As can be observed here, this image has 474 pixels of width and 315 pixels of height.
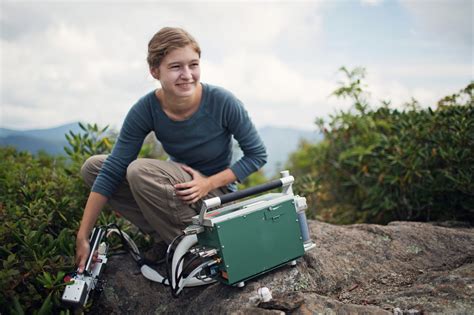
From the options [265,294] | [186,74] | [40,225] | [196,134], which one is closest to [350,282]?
[265,294]

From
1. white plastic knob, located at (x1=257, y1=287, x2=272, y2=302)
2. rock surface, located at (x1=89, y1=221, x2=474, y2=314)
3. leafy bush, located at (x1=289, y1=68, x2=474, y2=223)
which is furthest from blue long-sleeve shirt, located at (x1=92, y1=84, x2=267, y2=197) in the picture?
leafy bush, located at (x1=289, y1=68, x2=474, y2=223)

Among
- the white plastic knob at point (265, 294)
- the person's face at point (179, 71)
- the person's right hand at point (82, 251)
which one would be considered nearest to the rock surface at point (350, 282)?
the white plastic knob at point (265, 294)

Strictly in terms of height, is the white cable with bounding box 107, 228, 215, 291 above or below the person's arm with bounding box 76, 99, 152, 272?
below

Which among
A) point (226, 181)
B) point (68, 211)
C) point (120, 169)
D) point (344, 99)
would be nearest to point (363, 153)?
point (344, 99)

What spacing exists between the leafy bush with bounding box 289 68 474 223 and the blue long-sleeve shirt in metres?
1.61

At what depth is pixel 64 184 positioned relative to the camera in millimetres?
3445

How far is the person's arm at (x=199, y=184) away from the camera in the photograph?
2.50 metres

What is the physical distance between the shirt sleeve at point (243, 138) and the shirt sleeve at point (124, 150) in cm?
58

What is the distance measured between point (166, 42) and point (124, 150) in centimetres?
79

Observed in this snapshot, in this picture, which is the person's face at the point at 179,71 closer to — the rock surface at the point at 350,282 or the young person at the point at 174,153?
the young person at the point at 174,153

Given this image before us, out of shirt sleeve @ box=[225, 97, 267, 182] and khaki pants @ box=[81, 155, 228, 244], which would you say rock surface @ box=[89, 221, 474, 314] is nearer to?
khaki pants @ box=[81, 155, 228, 244]

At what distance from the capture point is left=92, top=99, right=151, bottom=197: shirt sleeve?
271cm

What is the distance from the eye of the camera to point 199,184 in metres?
2.57

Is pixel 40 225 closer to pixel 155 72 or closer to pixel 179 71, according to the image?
pixel 155 72
